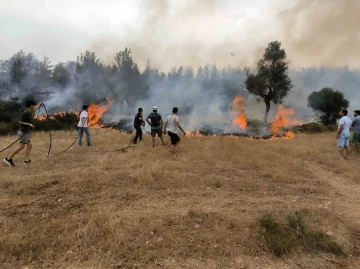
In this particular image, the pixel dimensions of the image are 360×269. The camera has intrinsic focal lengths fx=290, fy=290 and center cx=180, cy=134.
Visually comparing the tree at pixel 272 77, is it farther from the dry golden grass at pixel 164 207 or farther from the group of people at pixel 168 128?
the dry golden grass at pixel 164 207

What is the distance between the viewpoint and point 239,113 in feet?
101

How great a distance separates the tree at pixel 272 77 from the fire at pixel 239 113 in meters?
1.98

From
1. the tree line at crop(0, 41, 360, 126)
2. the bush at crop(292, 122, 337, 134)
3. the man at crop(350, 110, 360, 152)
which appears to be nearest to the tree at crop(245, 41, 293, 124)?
the tree line at crop(0, 41, 360, 126)

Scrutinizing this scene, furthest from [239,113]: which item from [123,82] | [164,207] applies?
[164,207]

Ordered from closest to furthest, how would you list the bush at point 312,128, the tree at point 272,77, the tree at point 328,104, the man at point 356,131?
the man at point 356,131
the bush at point 312,128
the tree at point 328,104
the tree at point 272,77

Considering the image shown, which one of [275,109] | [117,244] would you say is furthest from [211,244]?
[275,109]

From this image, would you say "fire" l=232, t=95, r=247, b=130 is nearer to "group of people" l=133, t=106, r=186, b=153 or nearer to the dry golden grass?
"group of people" l=133, t=106, r=186, b=153

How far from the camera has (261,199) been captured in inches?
267

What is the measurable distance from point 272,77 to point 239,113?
5246 millimetres

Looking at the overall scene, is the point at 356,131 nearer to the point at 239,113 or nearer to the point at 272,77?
the point at 239,113

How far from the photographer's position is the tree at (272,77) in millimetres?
30781

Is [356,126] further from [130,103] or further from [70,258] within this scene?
[130,103]

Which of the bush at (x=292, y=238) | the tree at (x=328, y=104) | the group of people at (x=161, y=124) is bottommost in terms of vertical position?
the bush at (x=292, y=238)

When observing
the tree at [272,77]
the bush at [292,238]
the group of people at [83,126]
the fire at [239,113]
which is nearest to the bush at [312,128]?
the tree at [272,77]
